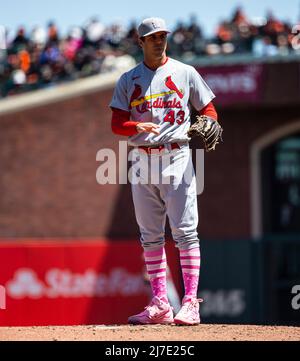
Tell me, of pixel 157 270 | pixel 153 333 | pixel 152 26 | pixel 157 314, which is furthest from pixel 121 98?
pixel 153 333

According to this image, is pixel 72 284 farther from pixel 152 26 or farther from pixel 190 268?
pixel 152 26

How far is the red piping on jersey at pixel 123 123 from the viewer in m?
7.41

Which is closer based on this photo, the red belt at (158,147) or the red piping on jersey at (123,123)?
the red piping on jersey at (123,123)

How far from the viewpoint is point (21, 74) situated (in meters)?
22.5

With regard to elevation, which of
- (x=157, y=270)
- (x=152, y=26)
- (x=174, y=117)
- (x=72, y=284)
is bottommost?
(x=72, y=284)

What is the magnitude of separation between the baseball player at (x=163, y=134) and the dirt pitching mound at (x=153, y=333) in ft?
0.90

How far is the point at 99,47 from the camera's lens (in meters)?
22.7

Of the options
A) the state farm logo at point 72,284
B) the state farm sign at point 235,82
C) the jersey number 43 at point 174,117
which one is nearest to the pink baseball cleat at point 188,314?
the jersey number 43 at point 174,117

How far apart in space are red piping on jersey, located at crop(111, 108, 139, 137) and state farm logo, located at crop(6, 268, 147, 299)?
9374 millimetres

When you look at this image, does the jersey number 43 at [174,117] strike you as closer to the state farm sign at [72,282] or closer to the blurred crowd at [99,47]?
the state farm sign at [72,282]

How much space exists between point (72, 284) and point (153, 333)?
410 inches

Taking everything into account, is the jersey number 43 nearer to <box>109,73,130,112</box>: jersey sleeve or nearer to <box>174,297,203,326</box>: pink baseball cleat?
<box>109,73,130,112</box>: jersey sleeve

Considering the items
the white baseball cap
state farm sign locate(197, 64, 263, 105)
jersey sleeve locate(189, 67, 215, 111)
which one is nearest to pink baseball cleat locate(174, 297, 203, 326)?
A: jersey sleeve locate(189, 67, 215, 111)

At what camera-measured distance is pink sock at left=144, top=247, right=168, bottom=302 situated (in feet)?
25.5
